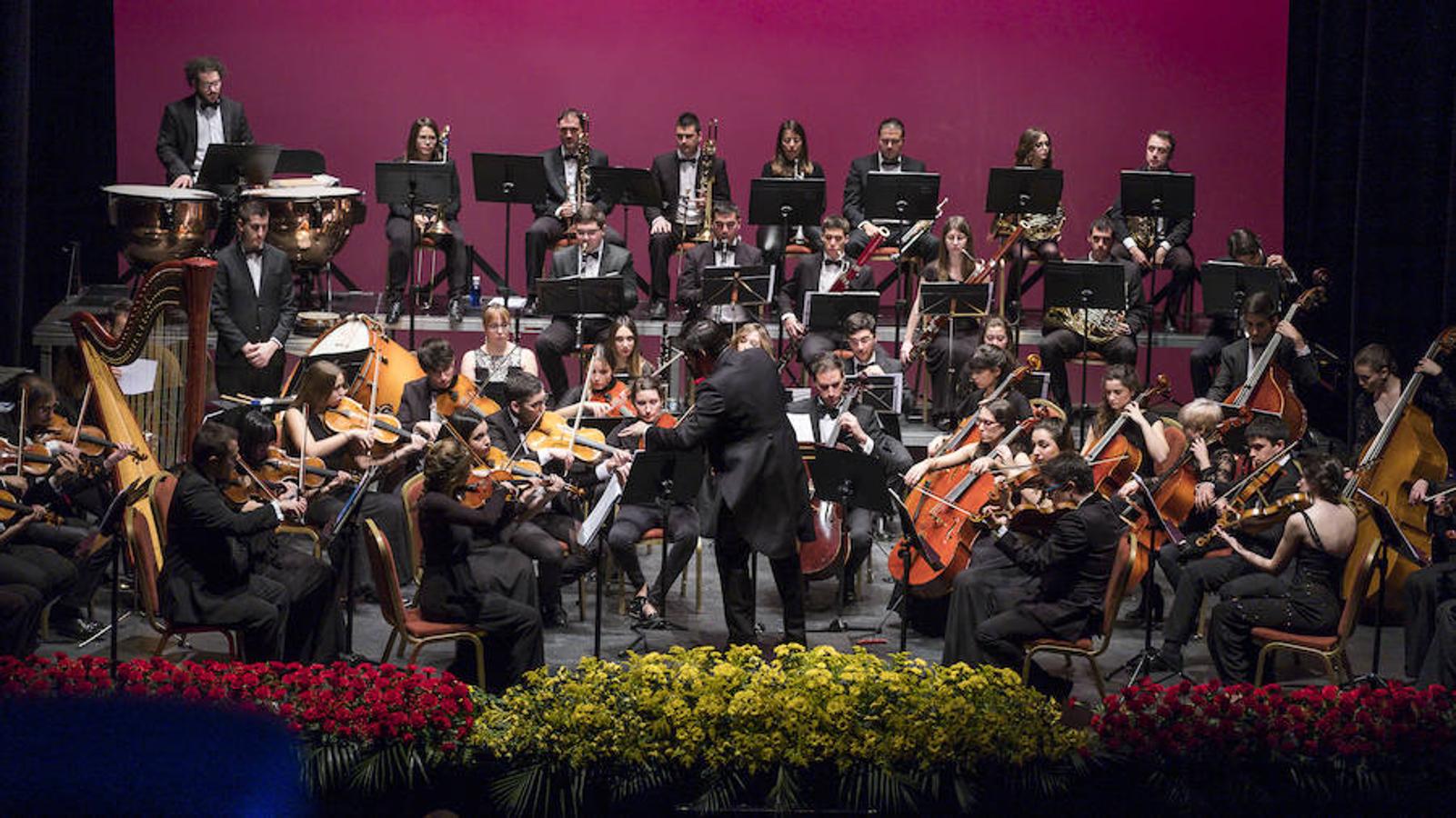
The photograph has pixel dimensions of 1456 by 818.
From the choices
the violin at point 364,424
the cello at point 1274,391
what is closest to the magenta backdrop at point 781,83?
the cello at point 1274,391

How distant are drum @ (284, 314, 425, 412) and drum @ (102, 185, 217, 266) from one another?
1.15 m

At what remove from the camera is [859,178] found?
11727 mm

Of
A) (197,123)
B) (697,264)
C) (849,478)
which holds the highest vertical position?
(197,123)

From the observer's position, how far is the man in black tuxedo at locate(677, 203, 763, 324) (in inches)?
428

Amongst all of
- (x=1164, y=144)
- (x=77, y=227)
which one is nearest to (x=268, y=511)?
(x=77, y=227)

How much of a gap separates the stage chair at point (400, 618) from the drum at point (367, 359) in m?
2.12

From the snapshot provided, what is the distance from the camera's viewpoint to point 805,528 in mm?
7836

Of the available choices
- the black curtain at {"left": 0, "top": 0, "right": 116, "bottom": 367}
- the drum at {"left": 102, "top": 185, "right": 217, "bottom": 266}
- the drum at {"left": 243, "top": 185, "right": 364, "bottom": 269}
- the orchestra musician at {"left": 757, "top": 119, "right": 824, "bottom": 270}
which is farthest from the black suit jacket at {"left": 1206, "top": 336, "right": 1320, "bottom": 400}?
the black curtain at {"left": 0, "top": 0, "right": 116, "bottom": 367}

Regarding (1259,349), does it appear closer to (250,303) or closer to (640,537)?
(640,537)

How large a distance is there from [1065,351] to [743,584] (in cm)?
371

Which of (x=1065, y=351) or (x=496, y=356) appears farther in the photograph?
(x=1065, y=351)

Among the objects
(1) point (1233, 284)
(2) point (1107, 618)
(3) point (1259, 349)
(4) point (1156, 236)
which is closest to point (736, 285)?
(1) point (1233, 284)

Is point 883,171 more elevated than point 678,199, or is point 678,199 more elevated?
point 883,171

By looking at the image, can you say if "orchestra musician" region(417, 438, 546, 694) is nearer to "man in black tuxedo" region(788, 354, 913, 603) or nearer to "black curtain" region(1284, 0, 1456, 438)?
"man in black tuxedo" region(788, 354, 913, 603)
